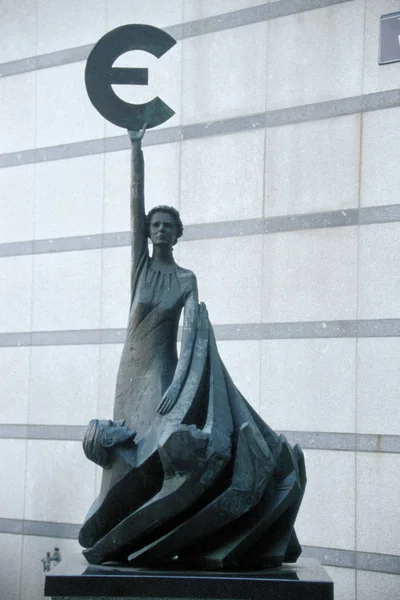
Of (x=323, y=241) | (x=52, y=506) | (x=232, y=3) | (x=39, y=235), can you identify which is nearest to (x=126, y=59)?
(x=232, y=3)

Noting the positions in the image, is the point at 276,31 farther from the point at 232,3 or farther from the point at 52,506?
the point at 52,506

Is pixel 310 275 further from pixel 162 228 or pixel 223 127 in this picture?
pixel 162 228

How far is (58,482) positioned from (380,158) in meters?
3.93

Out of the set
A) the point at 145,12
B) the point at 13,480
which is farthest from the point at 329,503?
A: the point at 145,12

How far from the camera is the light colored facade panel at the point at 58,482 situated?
369 inches

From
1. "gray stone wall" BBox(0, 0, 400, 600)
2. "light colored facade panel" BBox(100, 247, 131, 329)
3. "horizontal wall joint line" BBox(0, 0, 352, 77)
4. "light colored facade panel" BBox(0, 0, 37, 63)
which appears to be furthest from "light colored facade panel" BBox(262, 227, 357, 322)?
"light colored facade panel" BBox(0, 0, 37, 63)

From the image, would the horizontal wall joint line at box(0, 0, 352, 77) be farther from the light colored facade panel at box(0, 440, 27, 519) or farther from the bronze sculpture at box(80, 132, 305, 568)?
the bronze sculpture at box(80, 132, 305, 568)

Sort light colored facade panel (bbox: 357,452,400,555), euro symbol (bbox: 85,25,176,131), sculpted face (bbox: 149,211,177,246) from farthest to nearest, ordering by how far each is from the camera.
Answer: light colored facade panel (bbox: 357,452,400,555) → euro symbol (bbox: 85,25,176,131) → sculpted face (bbox: 149,211,177,246)

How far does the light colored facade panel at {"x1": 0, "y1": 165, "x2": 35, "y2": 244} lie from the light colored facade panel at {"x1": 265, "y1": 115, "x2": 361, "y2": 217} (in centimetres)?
239

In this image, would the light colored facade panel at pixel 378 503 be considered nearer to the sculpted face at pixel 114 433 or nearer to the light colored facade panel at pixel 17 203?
the sculpted face at pixel 114 433

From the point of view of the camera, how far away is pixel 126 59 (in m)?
9.68

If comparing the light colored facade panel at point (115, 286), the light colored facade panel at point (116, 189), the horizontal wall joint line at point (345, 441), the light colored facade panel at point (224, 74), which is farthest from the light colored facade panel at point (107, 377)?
the light colored facade panel at point (224, 74)

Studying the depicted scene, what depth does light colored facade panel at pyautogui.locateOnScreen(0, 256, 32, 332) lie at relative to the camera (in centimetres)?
995

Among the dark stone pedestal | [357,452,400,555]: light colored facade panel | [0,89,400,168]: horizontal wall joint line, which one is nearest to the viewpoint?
the dark stone pedestal
